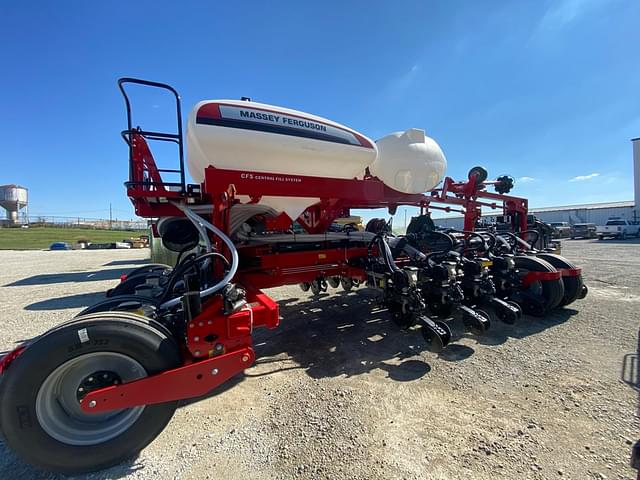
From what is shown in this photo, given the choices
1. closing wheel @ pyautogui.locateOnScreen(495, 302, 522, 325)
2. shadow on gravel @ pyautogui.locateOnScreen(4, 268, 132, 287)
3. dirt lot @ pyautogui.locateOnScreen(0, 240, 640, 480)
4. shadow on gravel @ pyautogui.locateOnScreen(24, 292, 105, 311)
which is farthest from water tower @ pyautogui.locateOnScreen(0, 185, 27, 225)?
closing wheel @ pyautogui.locateOnScreen(495, 302, 522, 325)

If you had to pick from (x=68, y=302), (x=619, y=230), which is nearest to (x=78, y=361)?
(x=68, y=302)

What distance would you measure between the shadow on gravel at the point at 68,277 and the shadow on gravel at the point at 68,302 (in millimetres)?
2733

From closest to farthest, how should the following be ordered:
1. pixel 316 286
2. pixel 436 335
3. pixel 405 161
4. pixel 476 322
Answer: pixel 436 335
pixel 476 322
pixel 405 161
pixel 316 286

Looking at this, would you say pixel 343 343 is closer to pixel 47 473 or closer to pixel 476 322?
pixel 476 322

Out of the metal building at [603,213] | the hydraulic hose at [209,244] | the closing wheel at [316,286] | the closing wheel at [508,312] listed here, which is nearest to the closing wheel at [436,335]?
the closing wheel at [508,312]

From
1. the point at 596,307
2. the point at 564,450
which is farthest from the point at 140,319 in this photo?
the point at 596,307

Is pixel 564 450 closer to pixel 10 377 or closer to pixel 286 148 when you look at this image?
pixel 286 148

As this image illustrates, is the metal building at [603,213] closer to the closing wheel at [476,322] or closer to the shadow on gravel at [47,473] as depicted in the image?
the closing wheel at [476,322]

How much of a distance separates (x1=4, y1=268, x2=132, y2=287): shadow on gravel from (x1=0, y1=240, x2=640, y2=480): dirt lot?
556cm

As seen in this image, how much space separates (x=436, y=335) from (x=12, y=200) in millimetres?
66497

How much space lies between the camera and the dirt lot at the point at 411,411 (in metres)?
2.08

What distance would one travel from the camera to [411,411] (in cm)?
265

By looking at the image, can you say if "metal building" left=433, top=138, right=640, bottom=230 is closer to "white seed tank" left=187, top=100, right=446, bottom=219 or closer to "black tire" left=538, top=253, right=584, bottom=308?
"black tire" left=538, top=253, right=584, bottom=308

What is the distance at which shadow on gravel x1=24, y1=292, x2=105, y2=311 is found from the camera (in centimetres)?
622
